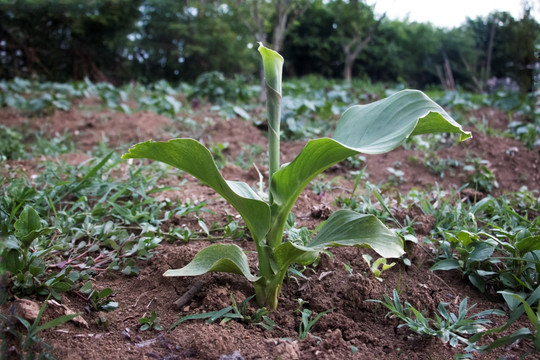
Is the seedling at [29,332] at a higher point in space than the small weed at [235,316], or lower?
lower

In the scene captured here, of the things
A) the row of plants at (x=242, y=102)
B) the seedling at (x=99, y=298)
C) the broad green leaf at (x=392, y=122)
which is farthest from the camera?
the row of plants at (x=242, y=102)

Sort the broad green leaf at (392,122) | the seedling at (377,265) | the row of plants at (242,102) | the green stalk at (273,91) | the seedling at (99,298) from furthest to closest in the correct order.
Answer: the row of plants at (242,102), the seedling at (377,265), the seedling at (99,298), the green stalk at (273,91), the broad green leaf at (392,122)

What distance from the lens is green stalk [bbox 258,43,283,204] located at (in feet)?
3.98

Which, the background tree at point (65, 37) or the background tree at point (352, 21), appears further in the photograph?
the background tree at point (352, 21)

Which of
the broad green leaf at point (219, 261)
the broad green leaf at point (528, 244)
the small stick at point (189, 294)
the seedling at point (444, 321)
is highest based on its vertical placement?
the broad green leaf at point (528, 244)

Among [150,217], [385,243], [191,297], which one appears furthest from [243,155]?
[385,243]

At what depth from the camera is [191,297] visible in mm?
1404

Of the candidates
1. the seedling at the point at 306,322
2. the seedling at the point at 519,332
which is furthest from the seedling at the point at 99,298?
the seedling at the point at 519,332

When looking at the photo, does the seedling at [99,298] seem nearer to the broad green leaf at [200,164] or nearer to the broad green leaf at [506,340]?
the broad green leaf at [200,164]

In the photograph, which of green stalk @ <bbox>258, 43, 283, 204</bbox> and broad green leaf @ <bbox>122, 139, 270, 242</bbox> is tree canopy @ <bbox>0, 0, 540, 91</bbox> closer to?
green stalk @ <bbox>258, 43, 283, 204</bbox>

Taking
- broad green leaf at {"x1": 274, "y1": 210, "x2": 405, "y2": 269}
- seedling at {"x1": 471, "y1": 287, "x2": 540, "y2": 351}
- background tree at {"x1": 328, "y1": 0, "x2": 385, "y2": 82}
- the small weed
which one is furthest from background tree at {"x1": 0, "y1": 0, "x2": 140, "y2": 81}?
seedling at {"x1": 471, "y1": 287, "x2": 540, "y2": 351}

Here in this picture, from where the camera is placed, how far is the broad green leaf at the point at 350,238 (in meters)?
1.17

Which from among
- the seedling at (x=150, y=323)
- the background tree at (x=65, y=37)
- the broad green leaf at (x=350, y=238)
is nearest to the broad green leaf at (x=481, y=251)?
the broad green leaf at (x=350, y=238)

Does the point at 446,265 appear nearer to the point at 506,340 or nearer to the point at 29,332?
the point at 506,340
